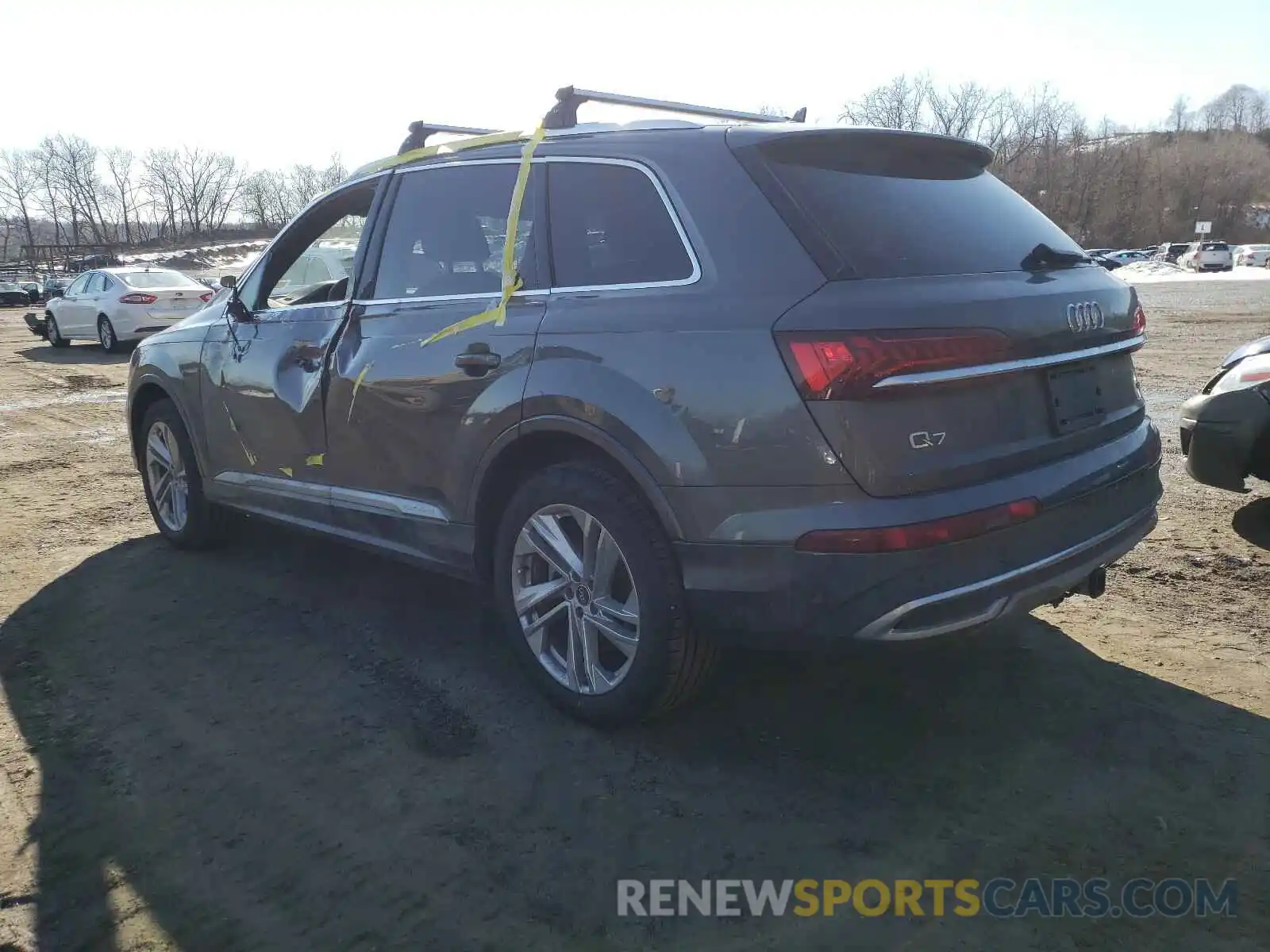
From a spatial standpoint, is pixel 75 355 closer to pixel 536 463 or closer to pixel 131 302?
pixel 131 302

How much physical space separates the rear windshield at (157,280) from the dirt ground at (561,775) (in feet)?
46.5

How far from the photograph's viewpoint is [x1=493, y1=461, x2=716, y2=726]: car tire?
9.43 ft

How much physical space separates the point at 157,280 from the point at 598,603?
17.0m

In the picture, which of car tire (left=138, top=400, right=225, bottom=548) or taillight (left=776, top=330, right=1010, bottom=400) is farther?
car tire (left=138, top=400, right=225, bottom=548)

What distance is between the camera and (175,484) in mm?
5363

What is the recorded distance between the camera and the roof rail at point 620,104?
11.5ft

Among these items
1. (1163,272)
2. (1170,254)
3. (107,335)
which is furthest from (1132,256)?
(107,335)

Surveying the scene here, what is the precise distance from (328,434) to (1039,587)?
2760mm

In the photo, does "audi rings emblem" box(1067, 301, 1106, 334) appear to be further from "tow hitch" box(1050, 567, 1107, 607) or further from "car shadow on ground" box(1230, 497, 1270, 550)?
"car shadow on ground" box(1230, 497, 1270, 550)

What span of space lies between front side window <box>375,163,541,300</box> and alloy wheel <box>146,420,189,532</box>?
2.11m

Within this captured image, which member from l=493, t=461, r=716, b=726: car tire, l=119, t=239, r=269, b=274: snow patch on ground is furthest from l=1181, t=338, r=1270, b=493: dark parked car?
l=119, t=239, r=269, b=274: snow patch on ground

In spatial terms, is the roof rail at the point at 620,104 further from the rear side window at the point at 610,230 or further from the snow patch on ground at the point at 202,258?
the snow patch on ground at the point at 202,258

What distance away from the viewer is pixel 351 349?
3.87 meters

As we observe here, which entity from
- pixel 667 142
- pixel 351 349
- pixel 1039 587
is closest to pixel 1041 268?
pixel 1039 587
